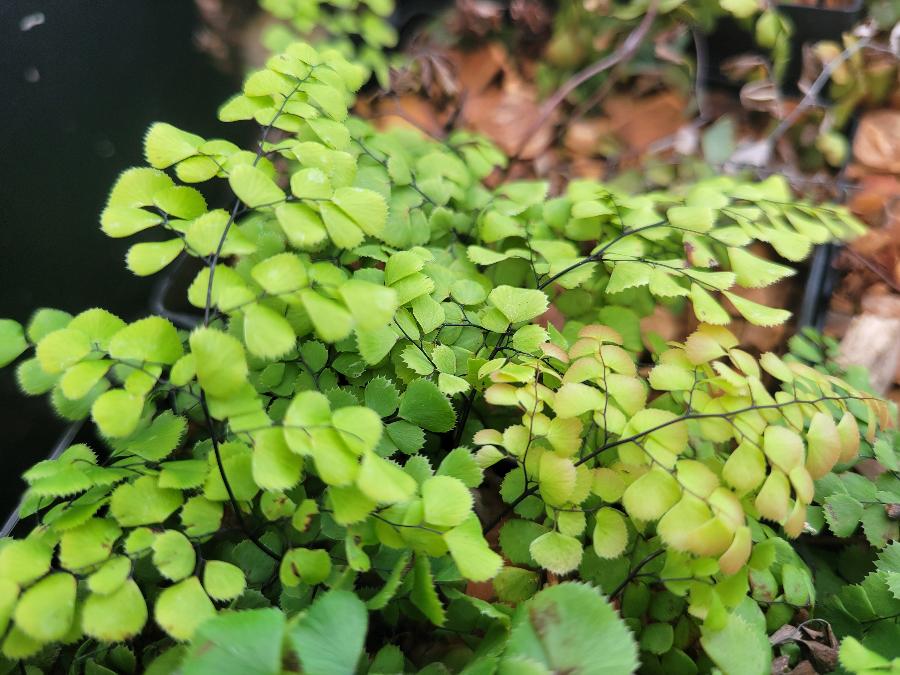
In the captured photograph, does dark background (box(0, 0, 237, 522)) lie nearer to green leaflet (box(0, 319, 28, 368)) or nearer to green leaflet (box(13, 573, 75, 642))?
green leaflet (box(0, 319, 28, 368))

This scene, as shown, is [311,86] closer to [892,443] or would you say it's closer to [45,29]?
[45,29]

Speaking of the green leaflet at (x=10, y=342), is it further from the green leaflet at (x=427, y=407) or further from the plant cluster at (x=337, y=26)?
the plant cluster at (x=337, y=26)

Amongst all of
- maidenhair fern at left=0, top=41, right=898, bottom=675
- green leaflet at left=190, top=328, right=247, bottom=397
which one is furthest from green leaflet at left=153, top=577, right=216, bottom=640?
green leaflet at left=190, top=328, right=247, bottom=397

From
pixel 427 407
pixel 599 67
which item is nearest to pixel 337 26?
pixel 599 67

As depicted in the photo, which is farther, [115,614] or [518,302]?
[518,302]

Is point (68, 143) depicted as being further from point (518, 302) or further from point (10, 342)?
point (518, 302)

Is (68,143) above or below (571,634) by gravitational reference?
above

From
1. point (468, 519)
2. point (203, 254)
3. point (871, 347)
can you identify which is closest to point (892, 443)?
point (871, 347)

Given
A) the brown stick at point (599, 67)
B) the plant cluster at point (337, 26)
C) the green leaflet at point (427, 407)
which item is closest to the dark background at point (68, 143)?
the plant cluster at point (337, 26)

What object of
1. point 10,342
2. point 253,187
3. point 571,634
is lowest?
point 571,634
